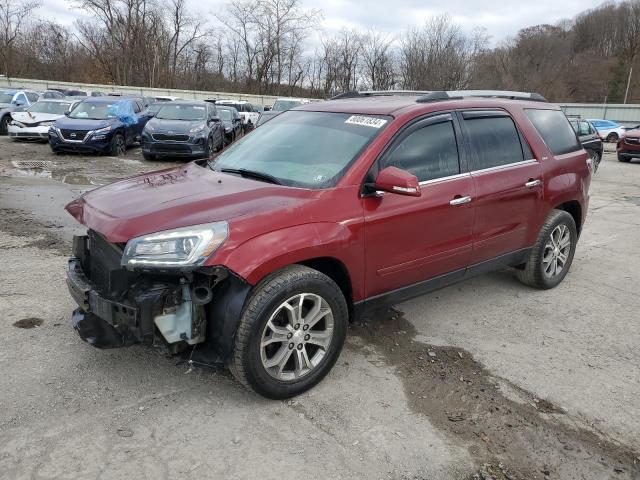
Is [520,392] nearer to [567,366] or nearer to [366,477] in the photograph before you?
[567,366]

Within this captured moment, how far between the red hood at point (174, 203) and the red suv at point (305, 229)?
1 cm

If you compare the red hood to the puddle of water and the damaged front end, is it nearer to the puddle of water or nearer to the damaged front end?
the damaged front end

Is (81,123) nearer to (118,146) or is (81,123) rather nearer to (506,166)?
(118,146)

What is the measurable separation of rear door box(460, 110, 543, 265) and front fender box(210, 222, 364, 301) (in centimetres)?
124

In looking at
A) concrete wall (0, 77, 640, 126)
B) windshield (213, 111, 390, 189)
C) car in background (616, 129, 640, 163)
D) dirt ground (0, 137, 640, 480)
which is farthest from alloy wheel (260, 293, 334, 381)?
concrete wall (0, 77, 640, 126)

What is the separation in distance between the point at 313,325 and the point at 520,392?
139 centimetres

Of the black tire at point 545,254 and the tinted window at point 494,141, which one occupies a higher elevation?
the tinted window at point 494,141

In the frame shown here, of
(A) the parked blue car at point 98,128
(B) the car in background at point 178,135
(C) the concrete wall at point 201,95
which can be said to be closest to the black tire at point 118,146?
(A) the parked blue car at point 98,128

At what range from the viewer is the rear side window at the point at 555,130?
485 centimetres

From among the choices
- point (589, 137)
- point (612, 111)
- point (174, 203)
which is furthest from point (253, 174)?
point (612, 111)

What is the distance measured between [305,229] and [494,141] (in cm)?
211

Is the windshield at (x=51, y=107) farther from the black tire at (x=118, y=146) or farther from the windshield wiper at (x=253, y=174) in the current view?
the windshield wiper at (x=253, y=174)

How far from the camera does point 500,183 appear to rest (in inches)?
165

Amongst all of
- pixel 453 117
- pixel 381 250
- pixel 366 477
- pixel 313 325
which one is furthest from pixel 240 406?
pixel 453 117
